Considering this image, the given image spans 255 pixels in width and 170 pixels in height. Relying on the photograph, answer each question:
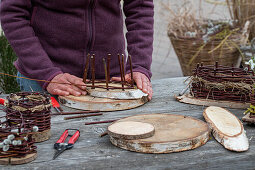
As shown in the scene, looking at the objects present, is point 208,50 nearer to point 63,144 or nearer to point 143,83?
point 143,83

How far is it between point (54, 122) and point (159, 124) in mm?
500

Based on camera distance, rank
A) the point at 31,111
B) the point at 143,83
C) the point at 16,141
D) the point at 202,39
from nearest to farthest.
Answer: the point at 16,141
the point at 31,111
the point at 143,83
the point at 202,39

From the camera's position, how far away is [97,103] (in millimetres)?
1859

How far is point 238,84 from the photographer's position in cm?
185

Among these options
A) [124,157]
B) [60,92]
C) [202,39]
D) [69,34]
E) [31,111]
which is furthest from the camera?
[202,39]

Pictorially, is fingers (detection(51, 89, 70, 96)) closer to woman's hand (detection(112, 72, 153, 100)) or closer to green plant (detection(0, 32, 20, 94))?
woman's hand (detection(112, 72, 153, 100))

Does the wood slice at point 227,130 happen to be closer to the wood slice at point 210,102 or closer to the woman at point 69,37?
the wood slice at point 210,102

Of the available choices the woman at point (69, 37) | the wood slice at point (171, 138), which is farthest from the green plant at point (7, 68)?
the wood slice at point (171, 138)

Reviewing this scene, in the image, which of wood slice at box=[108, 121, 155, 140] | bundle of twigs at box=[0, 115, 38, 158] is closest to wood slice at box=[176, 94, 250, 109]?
wood slice at box=[108, 121, 155, 140]

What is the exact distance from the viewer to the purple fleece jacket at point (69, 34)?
7.28 feet

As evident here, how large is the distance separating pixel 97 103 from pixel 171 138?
62cm

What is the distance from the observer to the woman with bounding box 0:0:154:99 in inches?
86.9

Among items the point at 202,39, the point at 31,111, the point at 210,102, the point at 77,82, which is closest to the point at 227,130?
the point at 210,102

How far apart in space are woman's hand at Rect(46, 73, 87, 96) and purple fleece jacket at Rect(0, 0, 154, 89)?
0.06 m
